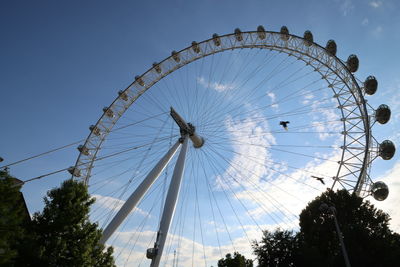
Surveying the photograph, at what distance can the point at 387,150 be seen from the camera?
105 feet

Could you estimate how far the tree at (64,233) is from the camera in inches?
665

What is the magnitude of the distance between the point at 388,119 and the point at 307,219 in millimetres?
15264

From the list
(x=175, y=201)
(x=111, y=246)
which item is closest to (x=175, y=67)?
(x=175, y=201)

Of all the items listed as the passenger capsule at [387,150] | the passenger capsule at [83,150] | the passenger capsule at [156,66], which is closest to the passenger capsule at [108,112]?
the passenger capsule at [83,150]

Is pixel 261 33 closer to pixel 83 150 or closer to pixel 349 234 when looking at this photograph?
pixel 349 234

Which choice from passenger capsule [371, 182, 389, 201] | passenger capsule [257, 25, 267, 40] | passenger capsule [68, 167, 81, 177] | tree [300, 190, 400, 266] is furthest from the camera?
passenger capsule [257, 25, 267, 40]

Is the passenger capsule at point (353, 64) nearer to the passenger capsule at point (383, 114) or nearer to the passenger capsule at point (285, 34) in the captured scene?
the passenger capsule at point (383, 114)

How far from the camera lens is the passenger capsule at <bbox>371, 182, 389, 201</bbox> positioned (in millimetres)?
31359

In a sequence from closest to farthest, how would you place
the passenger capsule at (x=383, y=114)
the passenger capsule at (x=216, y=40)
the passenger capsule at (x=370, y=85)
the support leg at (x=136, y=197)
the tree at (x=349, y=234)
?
the support leg at (x=136, y=197) < the tree at (x=349, y=234) < the passenger capsule at (x=383, y=114) < the passenger capsule at (x=370, y=85) < the passenger capsule at (x=216, y=40)

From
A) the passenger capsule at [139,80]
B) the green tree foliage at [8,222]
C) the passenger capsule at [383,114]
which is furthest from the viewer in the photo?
the passenger capsule at [139,80]

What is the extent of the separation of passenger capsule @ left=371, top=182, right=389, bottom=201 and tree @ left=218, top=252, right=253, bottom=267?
1974 cm

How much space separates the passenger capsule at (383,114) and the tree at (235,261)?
25934 mm

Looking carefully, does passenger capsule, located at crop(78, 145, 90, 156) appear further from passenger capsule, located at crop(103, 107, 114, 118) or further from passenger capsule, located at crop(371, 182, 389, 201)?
passenger capsule, located at crop(371, 182, 389, 201)

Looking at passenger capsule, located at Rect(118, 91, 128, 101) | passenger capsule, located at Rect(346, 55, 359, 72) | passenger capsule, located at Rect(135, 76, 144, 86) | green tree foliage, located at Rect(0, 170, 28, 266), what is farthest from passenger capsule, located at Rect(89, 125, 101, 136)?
passenger capsule, located at Rect(346, 55, 359, 72)
